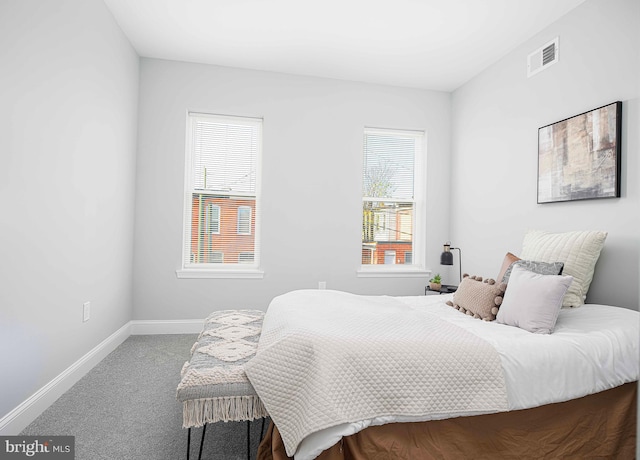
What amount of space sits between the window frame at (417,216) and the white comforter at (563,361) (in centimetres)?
229

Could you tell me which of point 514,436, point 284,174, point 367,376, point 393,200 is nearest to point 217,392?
point 367,376

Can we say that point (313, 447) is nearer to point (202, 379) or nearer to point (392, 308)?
point (202, 379)

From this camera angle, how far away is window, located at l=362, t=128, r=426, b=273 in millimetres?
4223

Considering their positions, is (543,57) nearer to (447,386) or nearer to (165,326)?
(447,386)

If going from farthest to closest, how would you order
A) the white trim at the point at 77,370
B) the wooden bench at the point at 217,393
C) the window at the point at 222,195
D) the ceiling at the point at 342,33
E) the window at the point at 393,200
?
1. the window at the point at 393,200
2. the window at the point at 222,195
3. the ceiling at the point at 342,33
4. the white trim at the point at 77,370
5. the wooden bench at the point at 217,393

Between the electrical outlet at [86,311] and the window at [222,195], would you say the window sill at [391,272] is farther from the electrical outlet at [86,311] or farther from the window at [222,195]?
the electrical outlet at [86,311]

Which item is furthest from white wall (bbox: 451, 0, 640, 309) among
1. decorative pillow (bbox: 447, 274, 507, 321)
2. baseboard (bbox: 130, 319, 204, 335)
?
baseboard (bbox: 130, 319, 204, 335)

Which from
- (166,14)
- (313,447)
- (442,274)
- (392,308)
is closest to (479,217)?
(442,274)

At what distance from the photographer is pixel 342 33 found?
10.3 feet

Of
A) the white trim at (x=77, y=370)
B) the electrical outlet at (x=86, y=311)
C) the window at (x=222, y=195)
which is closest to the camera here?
the white trim at (x=77, y=370)

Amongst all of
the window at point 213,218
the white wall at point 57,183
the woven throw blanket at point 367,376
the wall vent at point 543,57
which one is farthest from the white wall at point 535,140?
the white wall at point 57,183

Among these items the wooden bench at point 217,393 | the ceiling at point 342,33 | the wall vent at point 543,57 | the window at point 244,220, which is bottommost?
the wooden bench at point 217,393

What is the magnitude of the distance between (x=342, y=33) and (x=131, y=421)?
3199mm

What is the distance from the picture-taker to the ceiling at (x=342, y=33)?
9.12 feet
